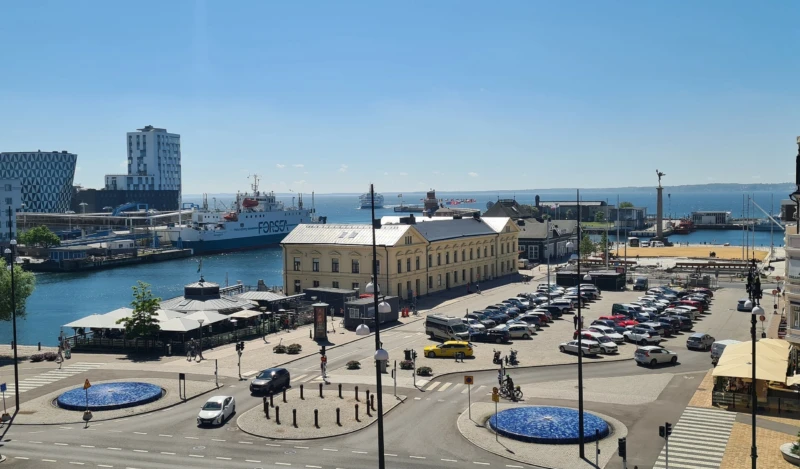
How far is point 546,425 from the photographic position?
95.7 ft

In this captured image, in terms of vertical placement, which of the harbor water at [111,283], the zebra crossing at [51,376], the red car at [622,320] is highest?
the red car at [622,320]

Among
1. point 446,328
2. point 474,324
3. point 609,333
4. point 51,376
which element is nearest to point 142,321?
point 51,376

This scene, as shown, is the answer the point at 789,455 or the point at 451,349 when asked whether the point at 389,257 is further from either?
the point at 789,455

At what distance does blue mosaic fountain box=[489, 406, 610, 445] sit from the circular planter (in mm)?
6015

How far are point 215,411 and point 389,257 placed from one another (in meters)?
37.1

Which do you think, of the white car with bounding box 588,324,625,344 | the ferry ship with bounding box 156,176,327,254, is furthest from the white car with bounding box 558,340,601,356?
the ferry ship with bounding box 156,176,327,254

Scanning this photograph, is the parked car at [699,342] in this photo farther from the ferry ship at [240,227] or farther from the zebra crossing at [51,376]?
the ferry ship at [240,227]

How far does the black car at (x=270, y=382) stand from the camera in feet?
115

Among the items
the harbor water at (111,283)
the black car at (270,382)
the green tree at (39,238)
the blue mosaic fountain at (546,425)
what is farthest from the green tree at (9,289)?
the green tree at (39,238)

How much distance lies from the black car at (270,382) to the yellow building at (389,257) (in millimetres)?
30699

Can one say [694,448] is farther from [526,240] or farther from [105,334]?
[526,240]

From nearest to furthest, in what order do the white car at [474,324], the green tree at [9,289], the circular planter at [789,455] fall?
the circular planter at [789,455]
the green tree at [9,289]
the white car at [474,324]

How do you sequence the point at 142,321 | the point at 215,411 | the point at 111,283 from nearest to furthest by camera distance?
the point at 215,411
the point at 142,321
the point at 111,283

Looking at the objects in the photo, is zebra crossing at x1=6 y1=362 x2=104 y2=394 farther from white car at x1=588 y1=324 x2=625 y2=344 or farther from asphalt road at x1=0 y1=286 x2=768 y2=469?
white car at x1=588 y1=324 x2=625 y2=344
